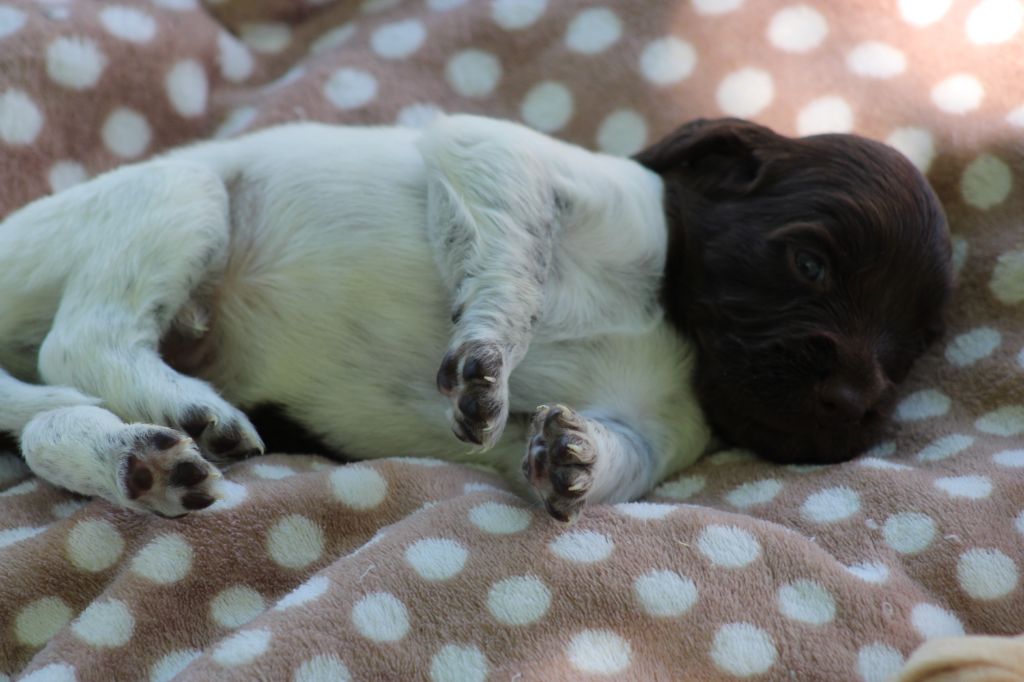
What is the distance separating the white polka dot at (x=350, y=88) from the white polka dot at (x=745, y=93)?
1204 millimetres

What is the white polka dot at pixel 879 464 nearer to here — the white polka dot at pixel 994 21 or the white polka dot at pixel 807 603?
the white polka dot at pixel 807 603

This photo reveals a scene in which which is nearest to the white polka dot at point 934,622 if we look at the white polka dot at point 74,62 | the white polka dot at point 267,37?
the white polka dot at point 74,62

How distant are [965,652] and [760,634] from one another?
383mm

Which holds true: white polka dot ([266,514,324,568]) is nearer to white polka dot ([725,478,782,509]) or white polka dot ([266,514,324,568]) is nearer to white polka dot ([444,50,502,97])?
white polka dot ([725,478,782,509])

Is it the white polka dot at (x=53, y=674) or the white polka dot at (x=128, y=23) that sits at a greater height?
the white polka dot at (x=128, y=23)

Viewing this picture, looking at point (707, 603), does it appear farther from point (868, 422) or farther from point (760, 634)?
point (868, 422)

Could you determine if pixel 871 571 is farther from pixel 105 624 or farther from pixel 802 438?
pixel 105 624

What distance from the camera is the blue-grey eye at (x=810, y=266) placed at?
258 centimetres

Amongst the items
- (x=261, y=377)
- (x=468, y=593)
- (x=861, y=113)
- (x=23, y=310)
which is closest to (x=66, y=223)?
(x=23, y=310)

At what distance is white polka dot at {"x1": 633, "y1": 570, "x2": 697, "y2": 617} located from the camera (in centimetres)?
191

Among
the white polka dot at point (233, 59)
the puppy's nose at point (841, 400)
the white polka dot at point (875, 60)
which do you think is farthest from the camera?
the white polka dot at point (233, 59)

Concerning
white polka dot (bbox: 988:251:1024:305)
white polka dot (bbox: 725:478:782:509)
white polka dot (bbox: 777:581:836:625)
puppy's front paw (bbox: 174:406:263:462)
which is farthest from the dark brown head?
puppy's front paw (bbox: 174:406:263:462)

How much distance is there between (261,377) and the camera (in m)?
2.62

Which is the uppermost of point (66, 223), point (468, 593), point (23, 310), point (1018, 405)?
point (66, 223)
